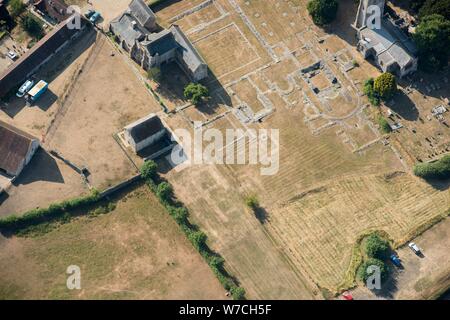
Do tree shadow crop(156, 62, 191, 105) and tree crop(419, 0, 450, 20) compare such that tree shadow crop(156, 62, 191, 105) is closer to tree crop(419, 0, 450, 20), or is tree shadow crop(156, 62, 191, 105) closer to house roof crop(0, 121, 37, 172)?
house roof crop(0, 121, 37, 172)

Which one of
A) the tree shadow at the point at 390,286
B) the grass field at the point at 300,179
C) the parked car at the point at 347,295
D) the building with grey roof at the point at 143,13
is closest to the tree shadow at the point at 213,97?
the grass field at the point at 300,179

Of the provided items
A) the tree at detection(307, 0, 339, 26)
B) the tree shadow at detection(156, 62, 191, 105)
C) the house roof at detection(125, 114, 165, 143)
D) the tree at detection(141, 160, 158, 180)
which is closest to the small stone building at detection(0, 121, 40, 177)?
the house roof at detection(125, 114, 165, 143)

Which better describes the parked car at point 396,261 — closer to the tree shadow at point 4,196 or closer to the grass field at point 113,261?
the grass field at point 113,261
